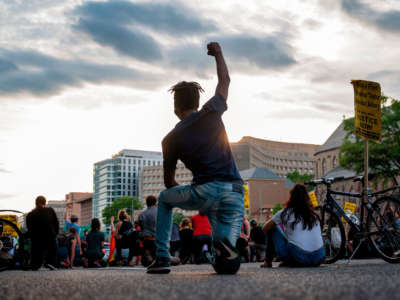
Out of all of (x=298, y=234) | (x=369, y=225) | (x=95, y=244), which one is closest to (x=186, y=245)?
(x=95, y=244)

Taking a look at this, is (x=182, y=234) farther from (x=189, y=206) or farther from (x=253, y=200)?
(x=253, y=200)

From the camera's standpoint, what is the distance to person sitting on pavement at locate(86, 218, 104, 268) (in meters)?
16.6

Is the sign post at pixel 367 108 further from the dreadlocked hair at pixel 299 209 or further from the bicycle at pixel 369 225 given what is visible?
the dreadlocked hair at pixel 299 209

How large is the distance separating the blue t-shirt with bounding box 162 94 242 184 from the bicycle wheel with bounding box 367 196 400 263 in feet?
8.80

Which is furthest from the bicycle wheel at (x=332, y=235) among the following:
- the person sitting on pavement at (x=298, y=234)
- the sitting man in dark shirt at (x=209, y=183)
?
the sitting man in dark shirt at (x=209, y=183)

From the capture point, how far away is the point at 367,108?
10.2m

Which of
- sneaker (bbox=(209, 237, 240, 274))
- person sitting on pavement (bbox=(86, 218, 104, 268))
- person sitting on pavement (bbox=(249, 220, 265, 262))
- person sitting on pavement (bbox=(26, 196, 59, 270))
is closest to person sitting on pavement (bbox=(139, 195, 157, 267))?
person sitting on pavement (bbox=(26, 196, 59, 270))

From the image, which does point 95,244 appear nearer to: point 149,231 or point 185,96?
point 149,231

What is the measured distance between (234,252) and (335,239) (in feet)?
11.2

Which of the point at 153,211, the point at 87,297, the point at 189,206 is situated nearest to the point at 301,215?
the point at 189,206

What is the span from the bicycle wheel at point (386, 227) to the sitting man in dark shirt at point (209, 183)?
8.63 feet

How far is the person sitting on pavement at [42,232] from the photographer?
438 inches

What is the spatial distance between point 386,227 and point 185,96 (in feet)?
10.4

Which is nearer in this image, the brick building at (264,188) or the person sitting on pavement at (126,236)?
the person sitting on pavement at (126,236)
